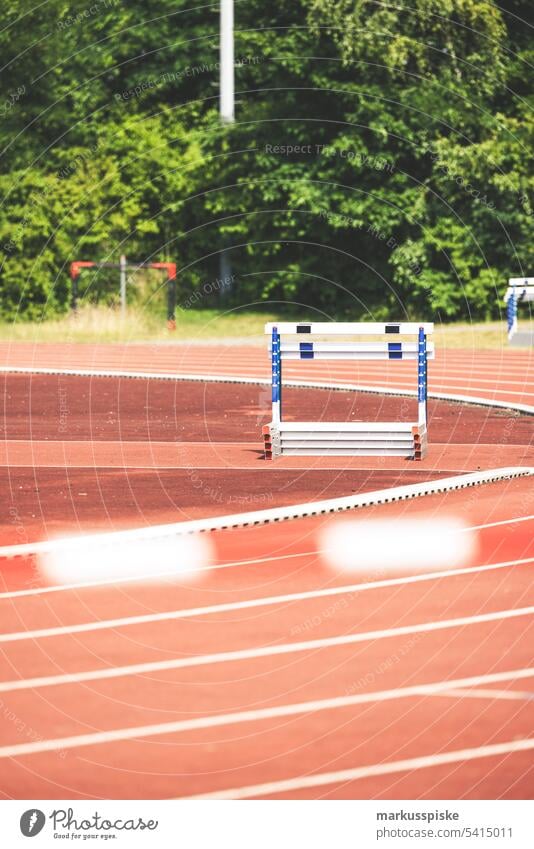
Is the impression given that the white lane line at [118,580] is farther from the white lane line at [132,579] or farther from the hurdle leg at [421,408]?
the hurdle leg at [421,408]

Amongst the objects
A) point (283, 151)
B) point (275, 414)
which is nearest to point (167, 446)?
point (275, 414)

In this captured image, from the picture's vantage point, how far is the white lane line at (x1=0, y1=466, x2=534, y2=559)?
1159 centimetres

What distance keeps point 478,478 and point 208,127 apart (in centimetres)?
3530

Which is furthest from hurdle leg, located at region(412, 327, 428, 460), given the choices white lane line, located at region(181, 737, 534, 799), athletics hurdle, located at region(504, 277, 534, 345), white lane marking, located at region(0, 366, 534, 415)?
athletics hurdle, located at region(504, 277, 534, 345)

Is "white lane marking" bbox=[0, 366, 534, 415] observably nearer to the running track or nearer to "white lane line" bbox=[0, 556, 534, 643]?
the running track

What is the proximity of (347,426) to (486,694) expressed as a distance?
916 centimetres

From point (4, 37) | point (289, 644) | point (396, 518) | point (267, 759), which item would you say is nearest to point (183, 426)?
point (396, 518)

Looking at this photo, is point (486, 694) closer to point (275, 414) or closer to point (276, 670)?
point (276, 670)

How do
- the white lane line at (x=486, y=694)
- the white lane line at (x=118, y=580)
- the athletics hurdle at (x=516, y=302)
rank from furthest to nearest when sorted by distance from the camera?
the athletics hurdle at (x=516, y=302) → the white lane line at (x=118, y=580) → the white lane line at (x=486, y=694)

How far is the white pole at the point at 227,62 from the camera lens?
43156 mm

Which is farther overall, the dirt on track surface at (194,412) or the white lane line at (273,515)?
the dirt on track surface at (194,412)

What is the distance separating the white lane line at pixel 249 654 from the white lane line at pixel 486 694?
3.21 ft

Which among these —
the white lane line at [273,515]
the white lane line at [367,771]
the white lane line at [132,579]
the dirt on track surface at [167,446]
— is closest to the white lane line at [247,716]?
the white lane line at [367,771]

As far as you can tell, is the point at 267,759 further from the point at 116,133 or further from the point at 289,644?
the point at 116,133
